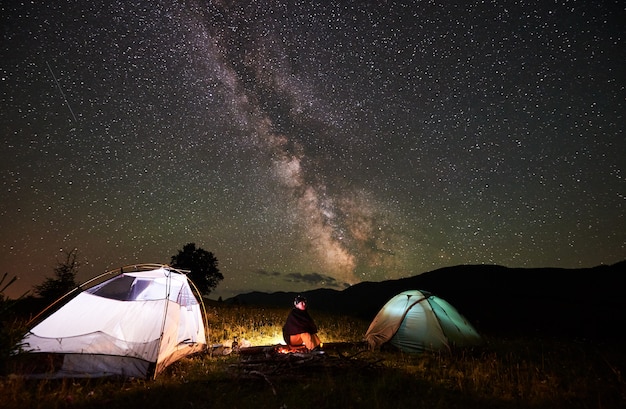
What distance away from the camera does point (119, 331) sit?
302 inches

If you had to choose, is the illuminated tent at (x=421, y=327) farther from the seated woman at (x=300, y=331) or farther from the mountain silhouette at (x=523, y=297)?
the mountain silhouette at (x=523, y=297)

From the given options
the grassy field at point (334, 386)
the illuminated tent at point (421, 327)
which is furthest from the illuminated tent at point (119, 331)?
the illuminated tent at point (421, 327)

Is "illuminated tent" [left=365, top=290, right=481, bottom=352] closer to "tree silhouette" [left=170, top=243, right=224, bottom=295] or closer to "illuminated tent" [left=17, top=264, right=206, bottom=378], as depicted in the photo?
"illuminated tent" [left=17, top=264, right=206, bottom=378]

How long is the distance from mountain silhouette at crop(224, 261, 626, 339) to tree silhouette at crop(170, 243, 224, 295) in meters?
5.86

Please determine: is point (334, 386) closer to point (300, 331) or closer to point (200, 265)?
point (300, 331)

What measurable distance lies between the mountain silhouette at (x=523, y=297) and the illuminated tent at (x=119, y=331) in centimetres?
2011

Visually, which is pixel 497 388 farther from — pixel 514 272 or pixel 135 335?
pixel 514 272

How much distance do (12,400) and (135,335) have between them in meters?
2.50

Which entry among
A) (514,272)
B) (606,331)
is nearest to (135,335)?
(606,331)

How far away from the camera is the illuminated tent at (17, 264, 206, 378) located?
7.11 m

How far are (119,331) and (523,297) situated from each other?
61.2m

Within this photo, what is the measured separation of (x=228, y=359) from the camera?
9.41 m

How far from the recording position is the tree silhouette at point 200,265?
4928cm

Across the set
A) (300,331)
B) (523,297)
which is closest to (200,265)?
(300,331)
